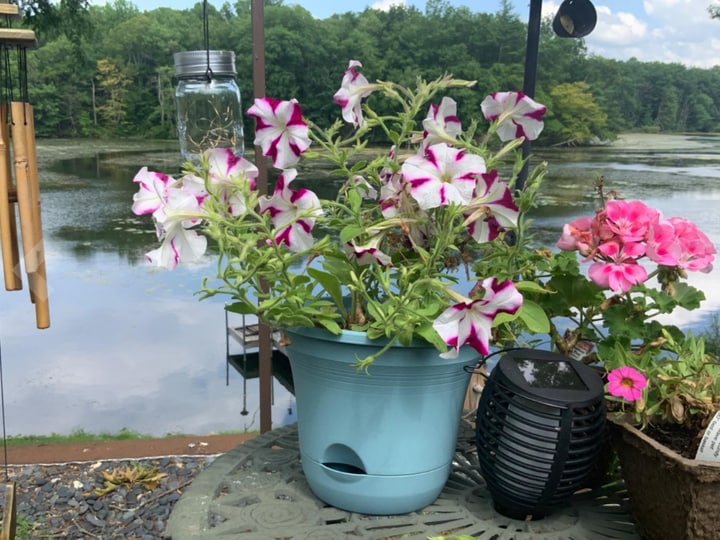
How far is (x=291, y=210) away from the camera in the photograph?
0.65 metres

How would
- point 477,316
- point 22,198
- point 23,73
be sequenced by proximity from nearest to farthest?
point 477,316 < point 22,198 < point 23,73

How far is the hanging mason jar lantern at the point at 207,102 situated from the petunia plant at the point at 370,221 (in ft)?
1.66

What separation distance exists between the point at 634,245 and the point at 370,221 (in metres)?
0.27

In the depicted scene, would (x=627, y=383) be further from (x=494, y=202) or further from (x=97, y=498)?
(x=97, y=498)

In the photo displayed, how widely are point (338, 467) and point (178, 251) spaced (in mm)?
286

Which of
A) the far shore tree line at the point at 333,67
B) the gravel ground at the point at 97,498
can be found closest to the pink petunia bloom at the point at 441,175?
the gravel ground at the point at 97,498

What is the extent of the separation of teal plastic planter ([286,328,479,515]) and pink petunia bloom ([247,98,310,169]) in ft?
0.60

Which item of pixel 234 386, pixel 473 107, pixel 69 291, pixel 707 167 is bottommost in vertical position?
pixel 234 386

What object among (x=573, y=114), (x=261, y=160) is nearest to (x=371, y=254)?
(x=261, y=160)

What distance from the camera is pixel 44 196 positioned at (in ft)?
19.4

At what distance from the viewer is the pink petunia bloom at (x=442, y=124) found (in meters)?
0.66

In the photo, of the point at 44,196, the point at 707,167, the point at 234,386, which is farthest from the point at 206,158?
the point at 44,196

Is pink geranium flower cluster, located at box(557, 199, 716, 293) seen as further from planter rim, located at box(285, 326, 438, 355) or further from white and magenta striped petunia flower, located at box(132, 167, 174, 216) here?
white and magenta striped petunia flower, located at box(132, 167, 174, 216)

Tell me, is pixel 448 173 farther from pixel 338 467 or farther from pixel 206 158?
pixel 338 467
